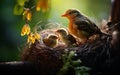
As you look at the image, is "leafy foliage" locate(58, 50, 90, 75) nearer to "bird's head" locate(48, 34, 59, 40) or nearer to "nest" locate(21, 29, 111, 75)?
"nest" locate(21, 29, 111, 75)

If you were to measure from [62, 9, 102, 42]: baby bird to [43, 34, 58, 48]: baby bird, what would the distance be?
0.62ft

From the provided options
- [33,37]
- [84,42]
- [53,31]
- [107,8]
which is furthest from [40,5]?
[107,8]

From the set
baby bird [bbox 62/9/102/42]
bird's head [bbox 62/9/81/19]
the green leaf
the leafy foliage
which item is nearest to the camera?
the green leaf

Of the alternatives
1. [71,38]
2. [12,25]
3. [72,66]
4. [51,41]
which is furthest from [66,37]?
[12,25]

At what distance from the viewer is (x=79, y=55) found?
5.02 meters

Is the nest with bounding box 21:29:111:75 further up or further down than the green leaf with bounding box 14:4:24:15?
further down

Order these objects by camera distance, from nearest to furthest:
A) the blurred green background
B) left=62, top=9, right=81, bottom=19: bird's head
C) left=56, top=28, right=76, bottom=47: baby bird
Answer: left=56, top=28, right=76, bottom=47: baby bird
left=62, top=9, right=81, bottom=19: bird's head
the blurred green background

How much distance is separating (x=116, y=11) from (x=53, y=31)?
127 cm

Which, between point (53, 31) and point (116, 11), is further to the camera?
point (53, 31)

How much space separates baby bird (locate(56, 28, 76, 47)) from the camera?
5.50 meters

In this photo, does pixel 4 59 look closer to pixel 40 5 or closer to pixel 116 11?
pixel 116 11

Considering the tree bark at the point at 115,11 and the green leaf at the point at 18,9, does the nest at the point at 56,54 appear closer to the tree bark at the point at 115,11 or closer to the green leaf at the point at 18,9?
the tree bark at the point at 115,11

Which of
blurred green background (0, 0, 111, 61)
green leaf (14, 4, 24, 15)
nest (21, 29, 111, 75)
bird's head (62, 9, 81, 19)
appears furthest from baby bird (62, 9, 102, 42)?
green leaf (14, 4, 24, 15)

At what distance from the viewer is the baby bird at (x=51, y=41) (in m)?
5.43
